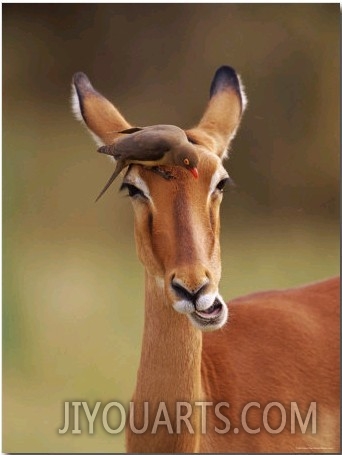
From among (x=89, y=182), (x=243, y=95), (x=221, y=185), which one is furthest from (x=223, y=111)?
(x=89, y=182)

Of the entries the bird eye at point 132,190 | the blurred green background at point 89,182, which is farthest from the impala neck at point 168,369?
the blurred green background at point 89,182

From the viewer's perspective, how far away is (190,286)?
10.3ft

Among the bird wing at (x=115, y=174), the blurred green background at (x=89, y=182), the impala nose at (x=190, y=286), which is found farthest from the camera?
the blurred green background at (x=89, y=182)

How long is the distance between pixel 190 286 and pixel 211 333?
0.69 metres

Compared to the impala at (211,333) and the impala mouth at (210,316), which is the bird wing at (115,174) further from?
the impala mouth at (210,316)

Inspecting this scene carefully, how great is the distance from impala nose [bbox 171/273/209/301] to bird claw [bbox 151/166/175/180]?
16.7 inches

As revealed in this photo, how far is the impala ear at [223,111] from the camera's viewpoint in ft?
12.0

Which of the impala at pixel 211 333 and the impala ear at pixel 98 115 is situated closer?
the impala at pixel 211 333

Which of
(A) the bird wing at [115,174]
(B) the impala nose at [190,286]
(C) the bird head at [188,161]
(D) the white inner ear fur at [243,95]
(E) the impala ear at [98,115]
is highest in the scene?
(D) the white inner ear fur at [243,95]

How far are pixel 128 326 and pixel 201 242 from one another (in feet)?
2.85

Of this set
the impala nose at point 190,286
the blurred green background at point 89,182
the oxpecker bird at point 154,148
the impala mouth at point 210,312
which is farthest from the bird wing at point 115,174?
the impala mouth at point 210,312

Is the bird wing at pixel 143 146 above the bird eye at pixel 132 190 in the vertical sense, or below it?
above

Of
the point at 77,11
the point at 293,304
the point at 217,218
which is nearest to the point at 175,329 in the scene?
the point at 217,218

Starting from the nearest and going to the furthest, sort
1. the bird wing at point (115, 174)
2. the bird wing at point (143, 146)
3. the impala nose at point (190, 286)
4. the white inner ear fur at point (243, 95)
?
the impala nose at point (190, 286) → the bird wing at point (143, 146) → the bird wing at point (115, 174) → the white inner ear fur at point (243, 95)
